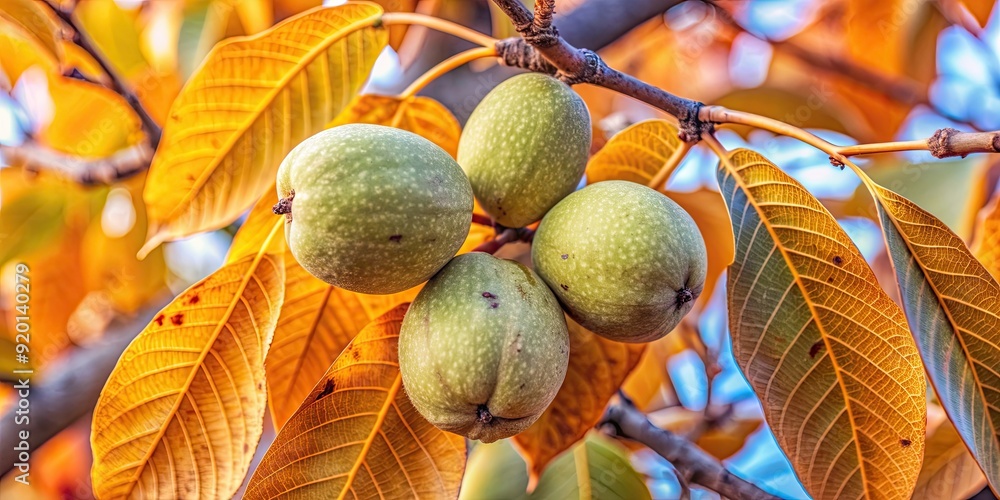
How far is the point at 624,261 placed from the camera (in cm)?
108

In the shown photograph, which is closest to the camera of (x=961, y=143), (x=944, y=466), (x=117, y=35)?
(x=961, y=143)

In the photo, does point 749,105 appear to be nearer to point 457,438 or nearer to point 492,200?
point 492,200

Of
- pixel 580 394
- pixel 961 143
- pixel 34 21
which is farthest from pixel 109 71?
pixel 961 143

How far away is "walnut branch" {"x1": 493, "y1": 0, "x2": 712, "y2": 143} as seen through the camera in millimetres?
1146

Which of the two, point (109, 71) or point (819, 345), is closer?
point (819, 345)

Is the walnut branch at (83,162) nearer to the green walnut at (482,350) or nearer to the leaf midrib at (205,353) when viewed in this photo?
the leaf midrib at (205,353)

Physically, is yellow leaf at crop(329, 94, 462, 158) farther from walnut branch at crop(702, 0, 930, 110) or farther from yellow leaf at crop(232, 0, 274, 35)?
walnut branch at crop(702, 0, 930, 110)

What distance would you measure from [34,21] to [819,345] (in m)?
1.70

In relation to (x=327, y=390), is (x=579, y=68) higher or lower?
higher

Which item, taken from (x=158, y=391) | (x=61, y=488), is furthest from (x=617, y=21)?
(x=61, y=488)

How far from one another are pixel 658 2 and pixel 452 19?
2.20ft

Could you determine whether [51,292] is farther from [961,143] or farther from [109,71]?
[961,143]

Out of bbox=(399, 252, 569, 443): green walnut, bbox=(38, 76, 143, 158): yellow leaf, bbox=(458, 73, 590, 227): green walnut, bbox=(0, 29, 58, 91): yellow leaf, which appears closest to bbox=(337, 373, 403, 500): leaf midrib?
bbox=(399, 252, 569, 443): green walnut

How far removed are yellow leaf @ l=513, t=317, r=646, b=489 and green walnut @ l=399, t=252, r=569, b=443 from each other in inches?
10.8
